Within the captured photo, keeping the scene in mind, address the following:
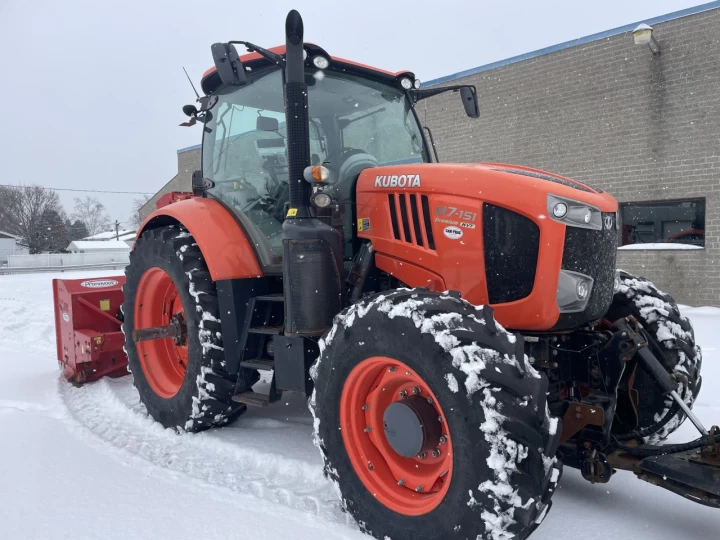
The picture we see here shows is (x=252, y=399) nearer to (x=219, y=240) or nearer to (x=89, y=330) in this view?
(x=219, y=240)

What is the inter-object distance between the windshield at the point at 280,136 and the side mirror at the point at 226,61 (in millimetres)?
592

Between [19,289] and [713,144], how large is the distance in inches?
612

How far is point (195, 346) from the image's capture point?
367 cm

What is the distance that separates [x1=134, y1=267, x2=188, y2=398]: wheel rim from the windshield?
2.68ft

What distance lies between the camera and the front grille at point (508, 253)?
2645 mm

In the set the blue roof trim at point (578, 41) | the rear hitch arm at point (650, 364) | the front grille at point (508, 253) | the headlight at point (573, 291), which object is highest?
the blue roof trim at point (578, 41)

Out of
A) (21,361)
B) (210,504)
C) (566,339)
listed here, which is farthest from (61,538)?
(21,361)

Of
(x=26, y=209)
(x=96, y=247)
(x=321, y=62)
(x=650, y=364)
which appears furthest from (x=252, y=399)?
(x=26, y=209)

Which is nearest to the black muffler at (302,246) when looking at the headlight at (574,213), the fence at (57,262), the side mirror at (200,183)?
the headlight at (574,213)

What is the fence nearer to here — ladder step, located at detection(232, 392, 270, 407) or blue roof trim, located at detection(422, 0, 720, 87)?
blue roof trim, located at detection(422, 0, 720, 87)

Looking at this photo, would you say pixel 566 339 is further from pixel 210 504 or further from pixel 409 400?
pixel 210 504

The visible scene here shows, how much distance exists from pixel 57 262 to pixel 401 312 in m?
30.5

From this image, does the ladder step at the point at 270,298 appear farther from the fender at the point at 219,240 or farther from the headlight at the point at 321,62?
the headlight at the point at 321,62

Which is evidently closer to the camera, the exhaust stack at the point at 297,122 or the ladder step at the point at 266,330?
the exhaust stack at the point at 297,122
